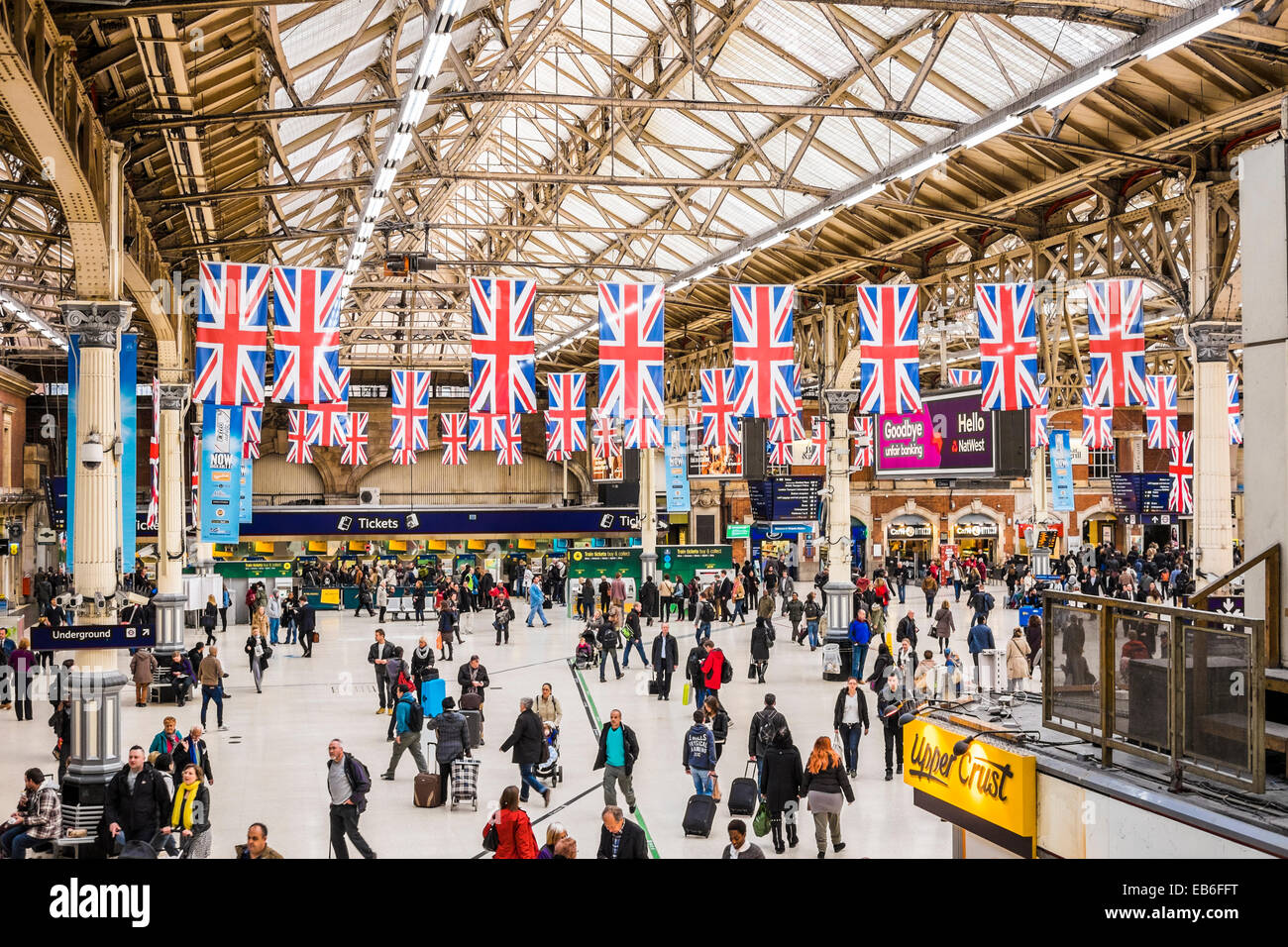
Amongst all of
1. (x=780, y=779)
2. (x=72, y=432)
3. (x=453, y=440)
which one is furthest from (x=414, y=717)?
(x=453, y=440)

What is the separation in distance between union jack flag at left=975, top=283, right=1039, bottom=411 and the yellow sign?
10243 millimetres

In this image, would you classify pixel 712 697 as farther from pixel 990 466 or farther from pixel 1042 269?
pixel 1042 269

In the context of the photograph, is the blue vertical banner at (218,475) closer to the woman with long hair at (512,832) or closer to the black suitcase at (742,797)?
the black suitcase at (742,797)

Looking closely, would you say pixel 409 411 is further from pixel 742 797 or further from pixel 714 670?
pixel 742 797

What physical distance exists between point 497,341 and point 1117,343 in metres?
9.38

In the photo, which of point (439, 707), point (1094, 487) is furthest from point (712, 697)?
point (1094, 487)

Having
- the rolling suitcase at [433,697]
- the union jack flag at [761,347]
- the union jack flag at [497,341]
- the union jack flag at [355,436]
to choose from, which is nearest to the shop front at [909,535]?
the union jack flag at [355,436]

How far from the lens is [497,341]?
54.6 ft

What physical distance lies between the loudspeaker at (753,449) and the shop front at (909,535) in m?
23.4

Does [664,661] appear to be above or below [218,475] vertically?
below

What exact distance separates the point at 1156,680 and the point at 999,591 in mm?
35188

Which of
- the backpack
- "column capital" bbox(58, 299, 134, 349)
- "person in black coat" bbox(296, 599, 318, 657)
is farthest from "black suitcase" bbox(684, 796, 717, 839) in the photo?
"person in black coat" bbox(296, 599, 318, 657)

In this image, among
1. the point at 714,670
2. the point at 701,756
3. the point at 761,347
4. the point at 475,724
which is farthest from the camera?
the point at 761,347
